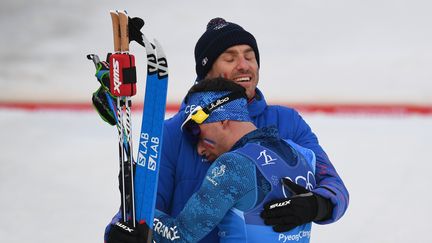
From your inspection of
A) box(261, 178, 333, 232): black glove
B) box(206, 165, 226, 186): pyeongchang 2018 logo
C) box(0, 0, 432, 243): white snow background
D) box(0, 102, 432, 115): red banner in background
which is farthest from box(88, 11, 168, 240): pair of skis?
box(0, 102, 432, 115): red banner in background

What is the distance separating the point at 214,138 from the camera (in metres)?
2.41

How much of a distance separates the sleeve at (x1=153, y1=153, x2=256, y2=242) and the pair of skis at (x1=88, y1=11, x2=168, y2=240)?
0.43ft

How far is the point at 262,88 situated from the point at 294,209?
269 inches

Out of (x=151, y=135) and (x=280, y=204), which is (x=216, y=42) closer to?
(x=151, y=135)

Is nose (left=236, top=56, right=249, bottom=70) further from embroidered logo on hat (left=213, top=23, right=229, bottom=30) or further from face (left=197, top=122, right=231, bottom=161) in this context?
face (left=197, top=122, right=231, bottom=161)

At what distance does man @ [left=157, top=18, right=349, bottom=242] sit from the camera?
2541 millimetres

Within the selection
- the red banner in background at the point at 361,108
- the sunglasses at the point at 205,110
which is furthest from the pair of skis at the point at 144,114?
the red banner in background at the point at 361,108

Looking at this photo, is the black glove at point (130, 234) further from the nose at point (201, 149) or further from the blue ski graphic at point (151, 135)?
the nose at point (201, 149)

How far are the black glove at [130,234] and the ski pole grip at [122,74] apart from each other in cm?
44

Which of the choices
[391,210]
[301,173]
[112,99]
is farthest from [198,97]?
[391,210]

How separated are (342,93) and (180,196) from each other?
20.5ft

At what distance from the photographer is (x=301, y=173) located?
2342 mm

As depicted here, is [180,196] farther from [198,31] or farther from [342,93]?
[198,31]

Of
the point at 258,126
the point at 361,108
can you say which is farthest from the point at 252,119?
the point at 361,108
